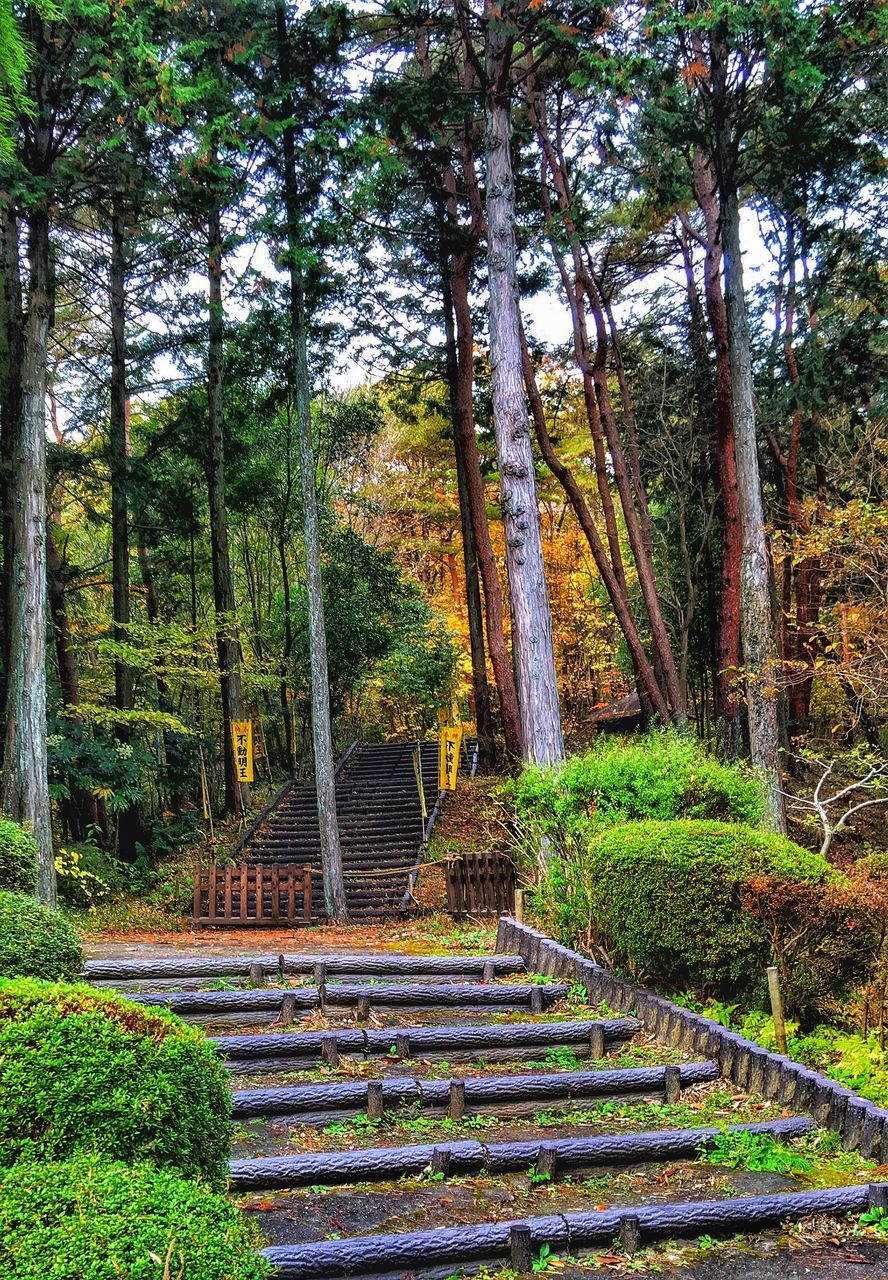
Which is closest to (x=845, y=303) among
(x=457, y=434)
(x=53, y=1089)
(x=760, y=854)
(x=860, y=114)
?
(x=860, y=114)

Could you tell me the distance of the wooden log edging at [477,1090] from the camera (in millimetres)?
5035

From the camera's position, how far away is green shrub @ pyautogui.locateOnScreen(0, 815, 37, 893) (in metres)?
5.70

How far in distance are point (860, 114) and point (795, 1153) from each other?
49.9 ft

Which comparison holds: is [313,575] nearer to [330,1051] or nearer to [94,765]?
[94,765]

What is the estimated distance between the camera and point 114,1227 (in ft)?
6.97

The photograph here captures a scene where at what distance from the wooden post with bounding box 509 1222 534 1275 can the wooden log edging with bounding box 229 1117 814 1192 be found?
74 cm

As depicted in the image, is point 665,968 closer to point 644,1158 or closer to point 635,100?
point 644,1158

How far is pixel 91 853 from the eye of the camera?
15.4 meters

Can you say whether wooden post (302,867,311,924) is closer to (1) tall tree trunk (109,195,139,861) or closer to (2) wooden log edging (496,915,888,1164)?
(1) tall tree trunk (109,195,139,861)

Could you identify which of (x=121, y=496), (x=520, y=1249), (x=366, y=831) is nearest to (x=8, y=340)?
(x=121, y=496)

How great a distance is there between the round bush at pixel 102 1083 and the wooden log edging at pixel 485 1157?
146cm

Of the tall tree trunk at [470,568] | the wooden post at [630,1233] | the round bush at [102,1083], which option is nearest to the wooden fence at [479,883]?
the tall tree trunk at [470,568]

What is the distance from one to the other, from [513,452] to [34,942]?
24.1ft

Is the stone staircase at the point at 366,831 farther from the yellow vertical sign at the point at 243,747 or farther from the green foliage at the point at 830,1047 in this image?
the green foliage at the point at 830,1047
